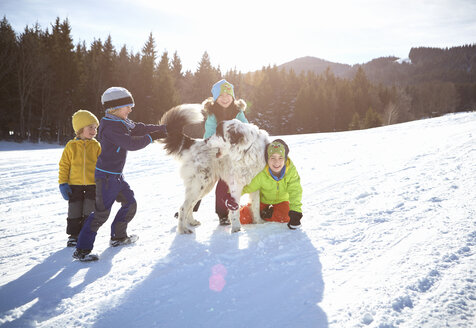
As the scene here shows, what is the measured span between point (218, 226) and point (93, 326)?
2.13m

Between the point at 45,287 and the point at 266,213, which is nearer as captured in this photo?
the point at 45,287

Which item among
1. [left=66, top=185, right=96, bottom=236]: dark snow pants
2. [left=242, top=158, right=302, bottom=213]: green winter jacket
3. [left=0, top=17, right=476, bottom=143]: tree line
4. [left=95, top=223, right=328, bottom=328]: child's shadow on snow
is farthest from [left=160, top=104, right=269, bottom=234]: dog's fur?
[left=0, top=17, right=476, bottom=143]: tree line

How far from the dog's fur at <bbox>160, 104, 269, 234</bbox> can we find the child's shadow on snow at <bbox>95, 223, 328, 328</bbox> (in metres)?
0.80

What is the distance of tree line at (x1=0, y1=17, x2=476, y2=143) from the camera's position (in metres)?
21.2

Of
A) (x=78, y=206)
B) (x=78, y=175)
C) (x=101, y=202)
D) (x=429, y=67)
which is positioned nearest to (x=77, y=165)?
(x=78, y=175)

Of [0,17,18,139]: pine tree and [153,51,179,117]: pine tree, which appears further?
[153,51,179,117]: pine tree

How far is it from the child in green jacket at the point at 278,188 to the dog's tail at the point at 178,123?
3.91ft

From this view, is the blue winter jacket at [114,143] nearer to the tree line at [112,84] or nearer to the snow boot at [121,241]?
the snow boot at [121,241]

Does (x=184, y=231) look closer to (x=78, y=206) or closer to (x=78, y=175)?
(x=78, y=206)

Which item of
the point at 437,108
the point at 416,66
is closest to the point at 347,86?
the point at 437,108

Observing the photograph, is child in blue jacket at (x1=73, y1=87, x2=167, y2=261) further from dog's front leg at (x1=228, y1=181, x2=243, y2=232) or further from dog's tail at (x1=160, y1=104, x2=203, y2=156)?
dog's front leg at (x1=228, y1=181, x2=243, y2=232)

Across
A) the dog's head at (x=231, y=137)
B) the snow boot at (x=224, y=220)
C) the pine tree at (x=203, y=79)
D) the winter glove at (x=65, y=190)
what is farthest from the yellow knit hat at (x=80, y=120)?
the pine tree at (x=203, y=79)

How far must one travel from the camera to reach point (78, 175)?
3.20 metres

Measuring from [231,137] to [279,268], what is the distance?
73.3 inches
